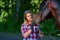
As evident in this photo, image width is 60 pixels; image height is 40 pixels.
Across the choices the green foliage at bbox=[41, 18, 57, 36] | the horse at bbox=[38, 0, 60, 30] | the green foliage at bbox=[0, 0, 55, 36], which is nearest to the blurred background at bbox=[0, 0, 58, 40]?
the green foliage at bbox=[0, 0, 55, 36]

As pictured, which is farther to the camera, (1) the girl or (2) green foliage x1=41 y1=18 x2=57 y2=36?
(2) green foliage x1=41 y1=18 x2=57 y2=36

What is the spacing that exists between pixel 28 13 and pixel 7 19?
10.4 metres

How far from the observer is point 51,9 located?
4.54 ft

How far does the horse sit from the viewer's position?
1303 mm

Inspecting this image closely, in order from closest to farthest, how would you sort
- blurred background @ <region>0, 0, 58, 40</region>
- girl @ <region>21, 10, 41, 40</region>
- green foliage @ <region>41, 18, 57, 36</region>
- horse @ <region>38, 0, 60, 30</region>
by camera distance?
horse @ <region>38, 0, 60, 30</region> → girl @ <region>21, 10, 41, 40</region> → green foliage @ <region>41, 18, 57, 36</region> → blurred background @ <region>0, 0, 58, 40</region>

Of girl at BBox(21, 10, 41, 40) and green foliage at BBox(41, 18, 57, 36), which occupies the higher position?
girl at BBox(21, 10, 41, 40)

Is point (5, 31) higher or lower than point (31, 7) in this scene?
lower

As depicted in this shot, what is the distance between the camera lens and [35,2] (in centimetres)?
1246

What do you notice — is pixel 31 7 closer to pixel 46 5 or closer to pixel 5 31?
pixel 5 31

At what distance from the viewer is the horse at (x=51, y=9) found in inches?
51.3

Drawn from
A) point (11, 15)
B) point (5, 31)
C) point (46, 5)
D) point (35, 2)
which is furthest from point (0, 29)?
point (46, 5)

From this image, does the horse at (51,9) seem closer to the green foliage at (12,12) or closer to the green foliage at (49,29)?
the green foliage at (49,29)

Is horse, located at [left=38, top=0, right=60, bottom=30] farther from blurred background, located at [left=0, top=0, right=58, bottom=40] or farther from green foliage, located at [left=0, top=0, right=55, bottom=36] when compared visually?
green foliage, located at [left=0, top=0, right=55, bottom=36]

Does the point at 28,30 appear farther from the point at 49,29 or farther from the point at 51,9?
the point at 49,29
